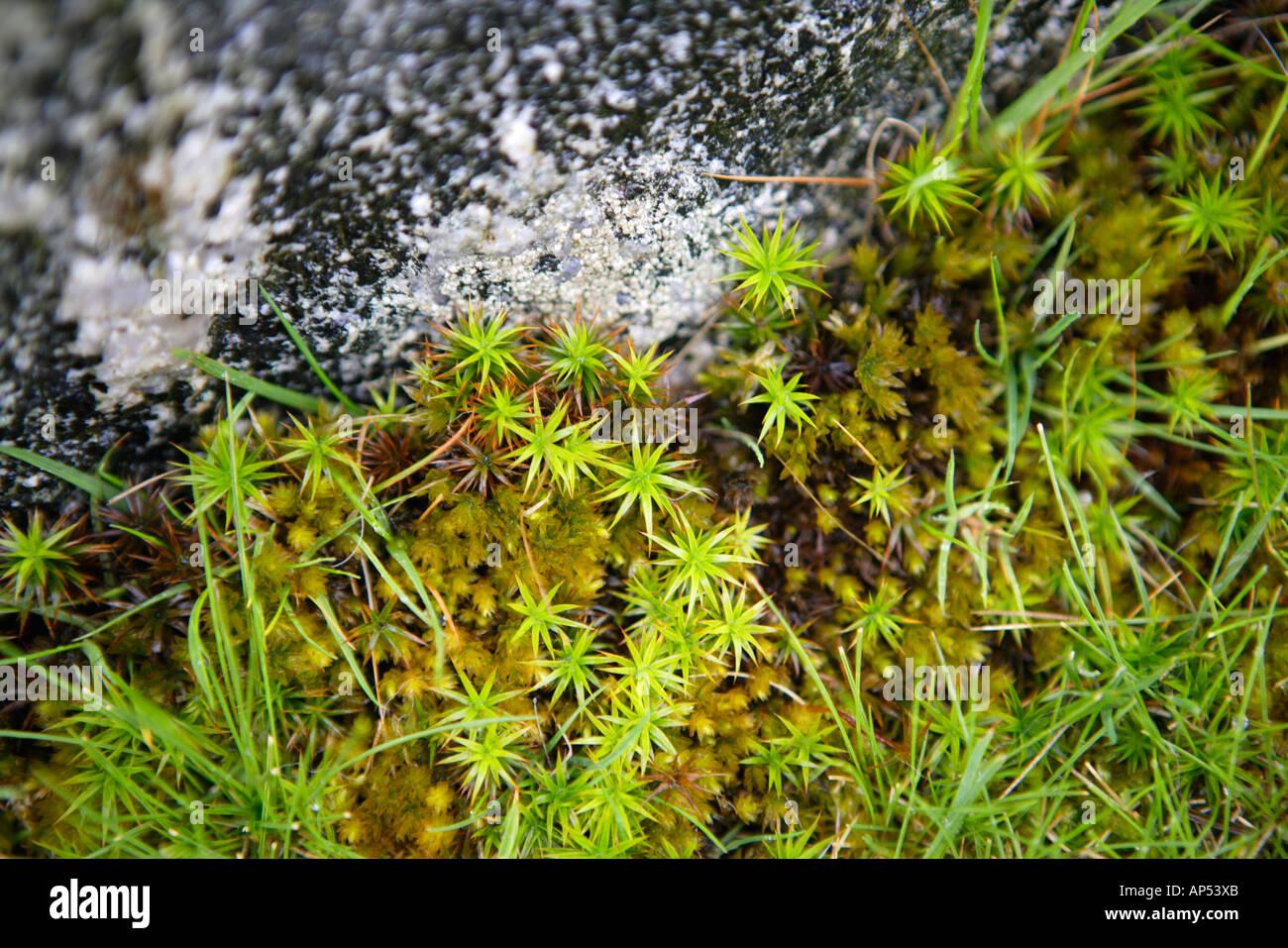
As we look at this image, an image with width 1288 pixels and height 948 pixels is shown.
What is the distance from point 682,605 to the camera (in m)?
2.95

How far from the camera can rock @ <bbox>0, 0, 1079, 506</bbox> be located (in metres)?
2.41

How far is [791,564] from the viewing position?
3119 mm

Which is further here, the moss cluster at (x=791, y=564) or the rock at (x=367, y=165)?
the moss cluster at (x=791, y=564)

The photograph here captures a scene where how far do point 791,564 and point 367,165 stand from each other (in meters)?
2.15

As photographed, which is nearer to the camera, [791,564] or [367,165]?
[367,165]

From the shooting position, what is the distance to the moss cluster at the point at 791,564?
2.82m

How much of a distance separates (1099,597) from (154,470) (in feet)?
12.5

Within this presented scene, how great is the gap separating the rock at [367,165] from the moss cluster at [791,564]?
0.20m

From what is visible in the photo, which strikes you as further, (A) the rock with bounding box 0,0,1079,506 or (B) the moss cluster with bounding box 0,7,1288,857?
(B) the moss cluster with bounding box 0,7,1288,857

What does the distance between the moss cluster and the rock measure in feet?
0.67

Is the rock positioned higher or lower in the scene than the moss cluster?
higher

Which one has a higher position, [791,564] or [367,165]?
[367,165]

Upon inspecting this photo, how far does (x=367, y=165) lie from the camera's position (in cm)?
265
